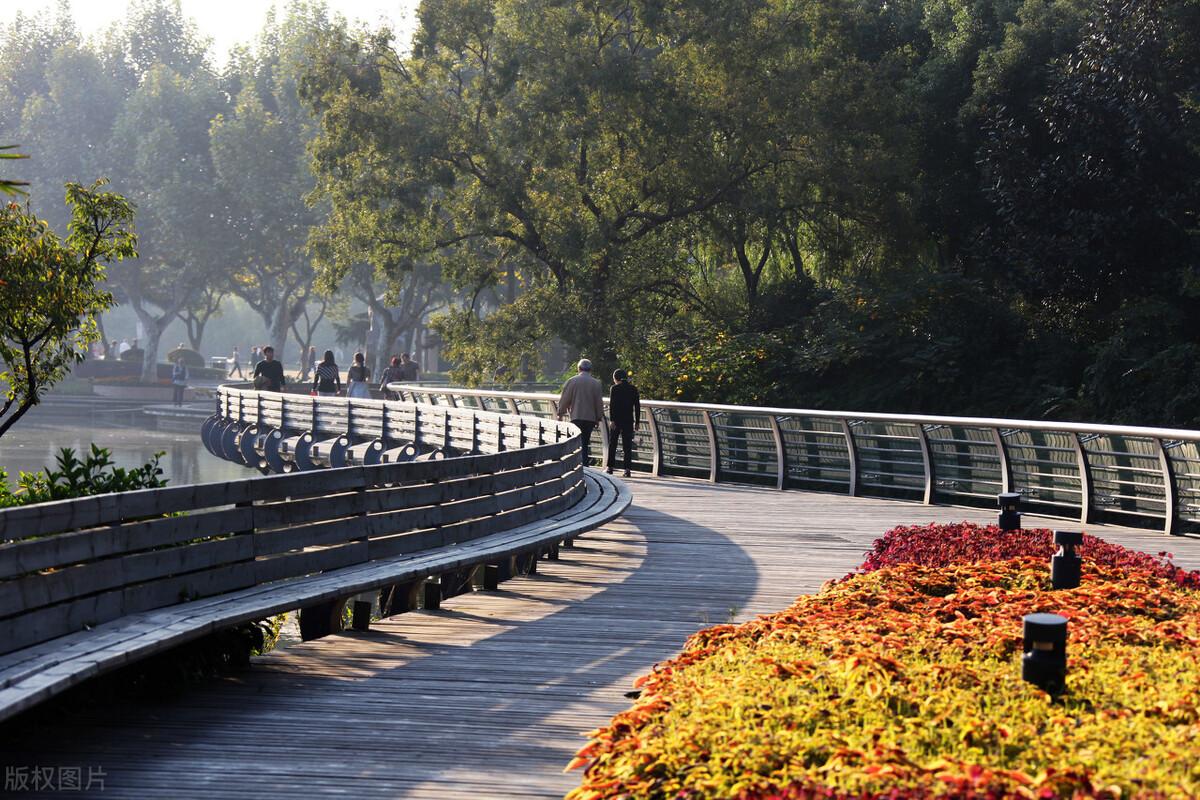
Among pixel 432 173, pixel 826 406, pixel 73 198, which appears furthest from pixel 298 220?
pixel 73 198

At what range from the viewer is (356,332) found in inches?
3285

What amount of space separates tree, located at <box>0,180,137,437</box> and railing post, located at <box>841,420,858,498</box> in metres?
9.14

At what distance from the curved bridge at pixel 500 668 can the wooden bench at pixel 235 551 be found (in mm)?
273

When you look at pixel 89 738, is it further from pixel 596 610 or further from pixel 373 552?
pixel 596 610

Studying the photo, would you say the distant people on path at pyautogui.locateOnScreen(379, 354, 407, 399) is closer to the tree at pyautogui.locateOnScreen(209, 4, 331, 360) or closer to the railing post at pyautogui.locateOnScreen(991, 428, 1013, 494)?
the railing post at pyautogui.locateOnScreen(991, 428, 1013, 494)

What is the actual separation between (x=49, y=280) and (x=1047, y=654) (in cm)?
1224

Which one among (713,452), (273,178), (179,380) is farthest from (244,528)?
(273,178)

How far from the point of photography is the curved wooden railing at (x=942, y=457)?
50.4ft

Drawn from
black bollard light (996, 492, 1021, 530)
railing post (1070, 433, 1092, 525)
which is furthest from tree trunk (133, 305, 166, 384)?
black bollard light (996, 492, 1021, 530)

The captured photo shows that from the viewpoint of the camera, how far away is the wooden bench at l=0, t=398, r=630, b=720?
6.57 meters

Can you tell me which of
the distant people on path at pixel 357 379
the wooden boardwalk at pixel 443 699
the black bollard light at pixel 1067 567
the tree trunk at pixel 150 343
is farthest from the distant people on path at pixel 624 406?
the tree trunk at pixel 150 343

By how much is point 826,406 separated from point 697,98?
24.1 feet

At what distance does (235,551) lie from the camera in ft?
27.8

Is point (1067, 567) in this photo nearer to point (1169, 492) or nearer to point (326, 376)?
point (1169, 492)
